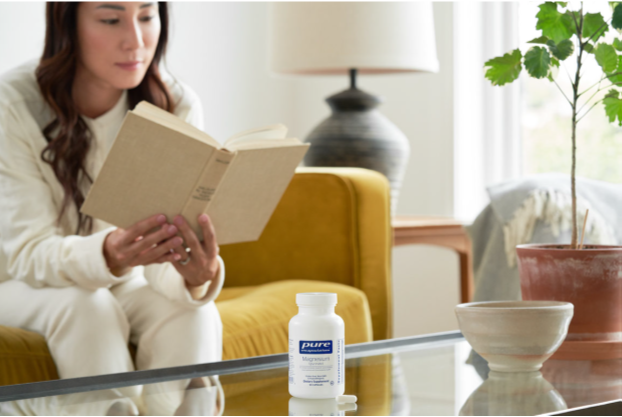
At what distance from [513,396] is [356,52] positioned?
1.56m

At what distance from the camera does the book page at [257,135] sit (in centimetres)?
118

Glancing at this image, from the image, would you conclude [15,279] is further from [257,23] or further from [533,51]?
[257,23]

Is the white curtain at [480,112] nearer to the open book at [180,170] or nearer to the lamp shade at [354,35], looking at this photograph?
the lamp shade at [354,35]

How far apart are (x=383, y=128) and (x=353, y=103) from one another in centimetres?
13

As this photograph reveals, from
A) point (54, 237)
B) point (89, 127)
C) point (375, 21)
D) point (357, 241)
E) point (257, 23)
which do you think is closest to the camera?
point (54, 237)

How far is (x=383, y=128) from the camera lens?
2211mm

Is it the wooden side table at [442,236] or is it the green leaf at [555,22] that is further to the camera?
the wooden side table at [442,236]

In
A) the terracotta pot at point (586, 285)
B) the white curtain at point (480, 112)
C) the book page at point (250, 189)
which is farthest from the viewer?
the white curtain at point (480, 112)

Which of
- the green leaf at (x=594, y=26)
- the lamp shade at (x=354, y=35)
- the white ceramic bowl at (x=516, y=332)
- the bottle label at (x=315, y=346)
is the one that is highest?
the lamp shade at (x=354, y=35)

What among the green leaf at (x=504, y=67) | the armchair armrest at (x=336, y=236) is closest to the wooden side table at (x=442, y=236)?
the armchair armrest at (x=336, y=236)

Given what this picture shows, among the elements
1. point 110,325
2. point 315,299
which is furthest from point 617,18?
point 110,325

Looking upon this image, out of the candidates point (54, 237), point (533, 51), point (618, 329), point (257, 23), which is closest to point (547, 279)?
point (618, 329)

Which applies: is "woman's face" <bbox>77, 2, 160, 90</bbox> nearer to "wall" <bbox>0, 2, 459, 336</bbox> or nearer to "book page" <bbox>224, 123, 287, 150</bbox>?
"book page" <bbox>224, 123, 287, 150</bbox>

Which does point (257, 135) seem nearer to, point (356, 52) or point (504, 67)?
point (504, 67)
